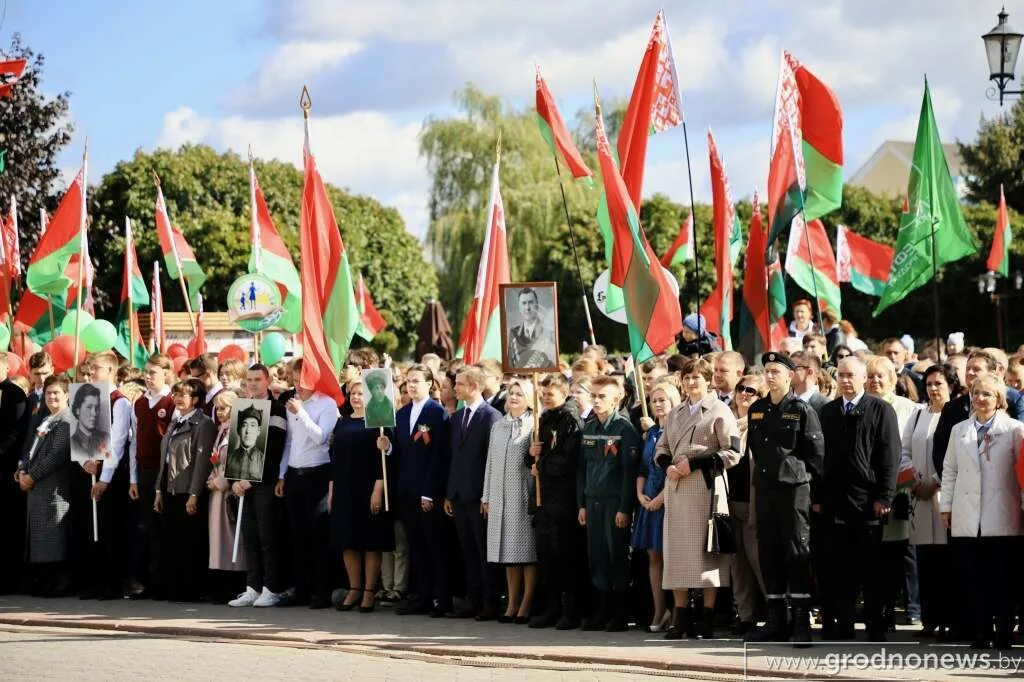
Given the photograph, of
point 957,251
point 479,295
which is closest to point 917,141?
point 957,251

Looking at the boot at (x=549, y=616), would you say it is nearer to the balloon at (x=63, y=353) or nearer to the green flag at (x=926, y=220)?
Answer: the green flag at (x=926, y=220)

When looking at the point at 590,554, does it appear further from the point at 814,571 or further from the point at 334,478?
the point at 334,478

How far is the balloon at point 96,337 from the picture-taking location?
64.7 ft

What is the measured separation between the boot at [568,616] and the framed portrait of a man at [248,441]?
3123mm

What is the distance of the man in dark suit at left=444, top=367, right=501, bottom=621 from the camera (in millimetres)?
13180

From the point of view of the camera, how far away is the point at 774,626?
1125 centimetres

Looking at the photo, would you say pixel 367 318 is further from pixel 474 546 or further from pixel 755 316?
pixel 474 546

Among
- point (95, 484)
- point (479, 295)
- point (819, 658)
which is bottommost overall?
point (819, 658)

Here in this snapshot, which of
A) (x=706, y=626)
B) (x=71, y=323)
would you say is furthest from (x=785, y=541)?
(x=71, y=323)

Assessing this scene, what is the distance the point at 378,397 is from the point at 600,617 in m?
2.64

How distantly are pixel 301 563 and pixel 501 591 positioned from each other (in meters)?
1.89

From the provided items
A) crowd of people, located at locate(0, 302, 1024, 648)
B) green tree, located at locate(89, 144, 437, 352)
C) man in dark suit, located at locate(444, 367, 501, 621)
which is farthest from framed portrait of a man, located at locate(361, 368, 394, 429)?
green tree, located at locate(89, 144, 437, 352)

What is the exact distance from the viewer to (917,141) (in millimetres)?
16594

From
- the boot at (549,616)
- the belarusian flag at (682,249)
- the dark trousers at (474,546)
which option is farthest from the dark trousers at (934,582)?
the belarusian flag at (682,249)
